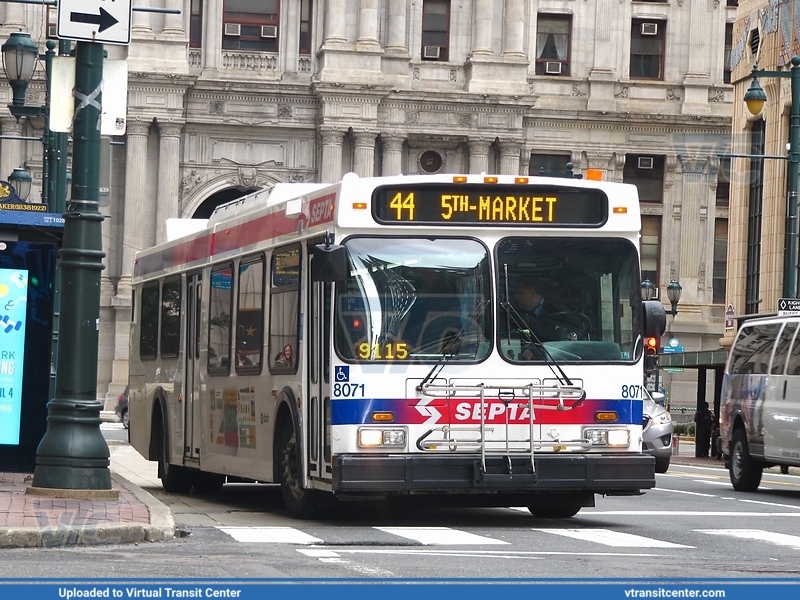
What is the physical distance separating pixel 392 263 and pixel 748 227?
31053 mm

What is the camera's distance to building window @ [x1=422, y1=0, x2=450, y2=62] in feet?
207

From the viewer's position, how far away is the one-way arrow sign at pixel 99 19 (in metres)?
14.6

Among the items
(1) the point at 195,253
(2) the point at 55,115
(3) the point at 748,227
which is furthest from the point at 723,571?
(3) the point at 748,227

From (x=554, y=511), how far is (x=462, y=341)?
2365 millimetres

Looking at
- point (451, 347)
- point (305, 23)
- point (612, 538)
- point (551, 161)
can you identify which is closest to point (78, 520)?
point (451, 347)

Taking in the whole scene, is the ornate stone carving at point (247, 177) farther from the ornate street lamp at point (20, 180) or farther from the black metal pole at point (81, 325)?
the black metal pole at point (81, 325)

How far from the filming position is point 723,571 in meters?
10.3

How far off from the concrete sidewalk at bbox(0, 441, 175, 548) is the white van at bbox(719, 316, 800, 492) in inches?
→ 367

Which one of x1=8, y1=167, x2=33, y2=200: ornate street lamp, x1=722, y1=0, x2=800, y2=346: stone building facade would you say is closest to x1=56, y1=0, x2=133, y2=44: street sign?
x1=8, y1=167, x2=33, y2=200: ornate street lamp

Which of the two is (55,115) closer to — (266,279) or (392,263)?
(266,279)

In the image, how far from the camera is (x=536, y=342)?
45.3ft

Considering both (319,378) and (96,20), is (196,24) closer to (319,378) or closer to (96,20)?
(96,20)

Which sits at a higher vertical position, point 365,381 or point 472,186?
point 472,186
